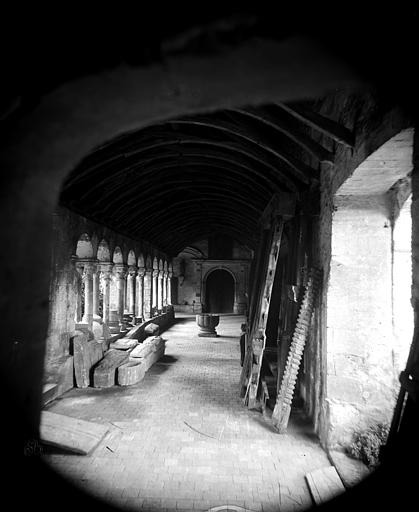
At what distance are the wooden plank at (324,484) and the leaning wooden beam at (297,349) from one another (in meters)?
1.13

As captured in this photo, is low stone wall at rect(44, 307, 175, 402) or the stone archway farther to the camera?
A: the stone archway


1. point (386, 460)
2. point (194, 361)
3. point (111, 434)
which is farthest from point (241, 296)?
point (386, 460)

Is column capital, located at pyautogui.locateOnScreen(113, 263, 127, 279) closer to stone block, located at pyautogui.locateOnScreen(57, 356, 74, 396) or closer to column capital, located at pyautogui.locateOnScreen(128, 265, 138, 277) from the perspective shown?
column capital, located at pyautogui.locateOnScreen(128, 265, 138, 277)

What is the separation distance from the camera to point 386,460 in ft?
7.05

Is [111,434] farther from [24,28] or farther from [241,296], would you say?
[241,296]

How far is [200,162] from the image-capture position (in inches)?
303

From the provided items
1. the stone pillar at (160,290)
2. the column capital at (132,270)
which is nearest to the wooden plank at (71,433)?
the column capital at (132,270)

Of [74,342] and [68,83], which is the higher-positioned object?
[68,83]

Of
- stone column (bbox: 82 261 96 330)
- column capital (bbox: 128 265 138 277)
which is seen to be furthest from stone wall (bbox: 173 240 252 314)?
stone column (bbox: 82 261 96 330)

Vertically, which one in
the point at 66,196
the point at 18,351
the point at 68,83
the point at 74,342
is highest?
the point at 66,196

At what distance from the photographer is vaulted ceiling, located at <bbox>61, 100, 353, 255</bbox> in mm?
4539

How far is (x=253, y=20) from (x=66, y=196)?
628 cm

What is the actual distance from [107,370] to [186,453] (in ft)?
10.5

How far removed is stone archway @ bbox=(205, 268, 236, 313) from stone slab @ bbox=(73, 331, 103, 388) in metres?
17.8
